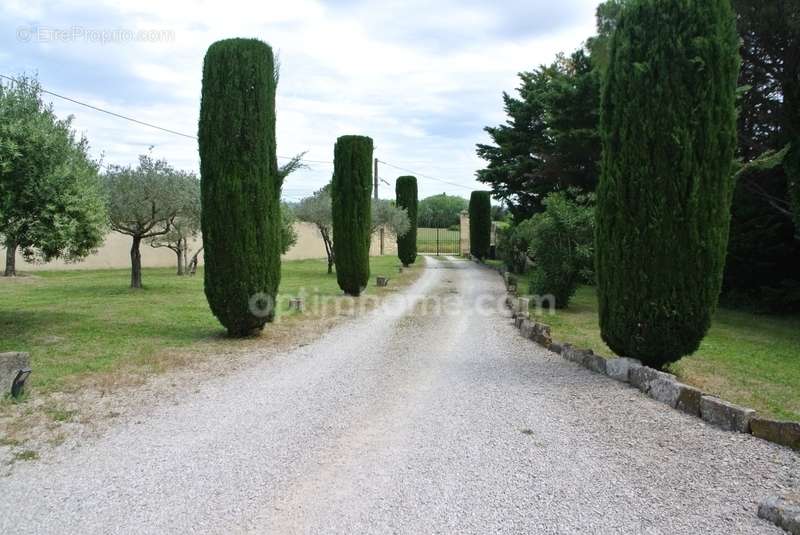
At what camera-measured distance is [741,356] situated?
8.06 metres

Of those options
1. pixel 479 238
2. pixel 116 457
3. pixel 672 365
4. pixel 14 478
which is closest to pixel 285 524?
pixel 116 457

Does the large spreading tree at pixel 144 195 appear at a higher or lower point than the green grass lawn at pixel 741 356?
higher

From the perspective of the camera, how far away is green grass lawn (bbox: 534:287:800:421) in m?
5.63

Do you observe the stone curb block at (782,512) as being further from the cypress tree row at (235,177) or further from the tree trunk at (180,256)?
the tree trunk at (180,256)

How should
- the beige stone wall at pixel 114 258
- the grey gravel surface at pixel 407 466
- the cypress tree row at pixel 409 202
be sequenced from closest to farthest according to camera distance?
the grey gravel surface at pixel 407 466, the beige stone wall at pixel 114 258, the cypress tree row at pixel 409 202

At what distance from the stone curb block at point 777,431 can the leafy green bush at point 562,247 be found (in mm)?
7639

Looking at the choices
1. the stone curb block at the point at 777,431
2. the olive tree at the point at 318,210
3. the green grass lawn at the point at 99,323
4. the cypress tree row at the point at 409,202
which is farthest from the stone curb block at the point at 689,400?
the cypress tree row at the point at 409,202

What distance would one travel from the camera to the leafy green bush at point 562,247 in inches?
458

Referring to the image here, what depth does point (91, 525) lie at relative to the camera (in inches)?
110

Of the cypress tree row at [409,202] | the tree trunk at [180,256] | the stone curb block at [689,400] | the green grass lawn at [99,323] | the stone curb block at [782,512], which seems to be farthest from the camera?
the cypress tree row at [409,202]

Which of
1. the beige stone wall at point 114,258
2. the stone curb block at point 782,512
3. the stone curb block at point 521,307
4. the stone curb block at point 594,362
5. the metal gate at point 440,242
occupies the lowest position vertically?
the stone curb block at point 782,512

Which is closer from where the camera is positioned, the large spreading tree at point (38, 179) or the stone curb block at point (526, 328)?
the large spreading tree at point (38, 179)

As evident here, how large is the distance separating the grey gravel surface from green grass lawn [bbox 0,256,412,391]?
1.82 m

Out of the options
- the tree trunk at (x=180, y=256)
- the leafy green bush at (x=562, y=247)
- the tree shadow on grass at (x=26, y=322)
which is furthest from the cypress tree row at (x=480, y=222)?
the tree shadow on grass at (x=26, y=322)
